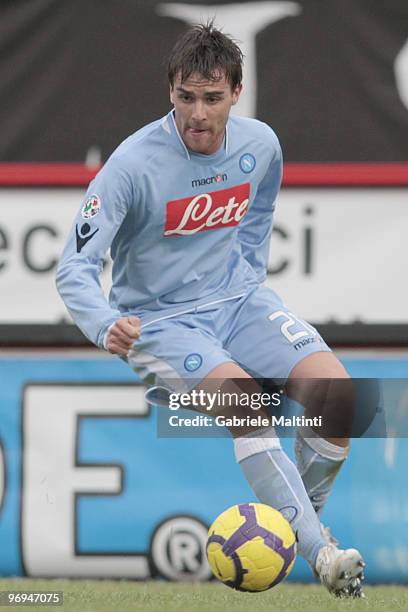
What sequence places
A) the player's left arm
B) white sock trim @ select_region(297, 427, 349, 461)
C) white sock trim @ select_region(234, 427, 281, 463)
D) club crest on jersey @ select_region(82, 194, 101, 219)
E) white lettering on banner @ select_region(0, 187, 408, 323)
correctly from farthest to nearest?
white lettering on banner @ select_region(0, 187, 408, 323), the player's left arm, white sock trim @ select_region(297, 427, 349, 461), white sock trim @ select_region(234, 427, 281, 463), club crest on jersey @ select_region(82, 194, 101, 219)

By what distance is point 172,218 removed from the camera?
5.52 m

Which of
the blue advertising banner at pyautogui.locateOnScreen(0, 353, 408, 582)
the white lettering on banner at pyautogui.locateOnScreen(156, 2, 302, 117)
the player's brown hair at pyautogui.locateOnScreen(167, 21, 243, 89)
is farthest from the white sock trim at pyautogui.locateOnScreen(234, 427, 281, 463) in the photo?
the white lettering on banner at pyautogui.locateOnScreen(156, 2, 302, 117)

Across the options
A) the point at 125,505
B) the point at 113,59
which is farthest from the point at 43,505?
the point at 113,59

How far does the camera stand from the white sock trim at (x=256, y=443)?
5367 millimetres

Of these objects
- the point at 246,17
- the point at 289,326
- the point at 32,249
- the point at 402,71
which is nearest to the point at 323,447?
the point at 289,326

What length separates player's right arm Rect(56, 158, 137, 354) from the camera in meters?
5.12

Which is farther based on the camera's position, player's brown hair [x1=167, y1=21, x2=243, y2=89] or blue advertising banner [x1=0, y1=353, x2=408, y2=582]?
blue advertising banner [x1=0, y1=353, x2=408, y2=582]

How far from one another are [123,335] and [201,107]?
98 centimetres

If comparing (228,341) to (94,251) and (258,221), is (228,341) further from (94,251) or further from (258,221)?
(94,251)

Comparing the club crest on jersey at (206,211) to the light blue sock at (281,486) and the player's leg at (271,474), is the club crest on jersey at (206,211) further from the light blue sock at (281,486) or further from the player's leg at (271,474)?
the light blue sock at (281,486)

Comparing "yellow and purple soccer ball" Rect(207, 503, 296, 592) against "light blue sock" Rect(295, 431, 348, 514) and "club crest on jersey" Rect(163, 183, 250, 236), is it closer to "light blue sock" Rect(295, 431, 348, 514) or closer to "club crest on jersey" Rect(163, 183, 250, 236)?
"light blue sock" Rect(295, 431, 348, 514)

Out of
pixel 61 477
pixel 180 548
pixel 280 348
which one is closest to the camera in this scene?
pixel 280 348

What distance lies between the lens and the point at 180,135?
557 centimetres

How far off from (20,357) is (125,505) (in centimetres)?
95
